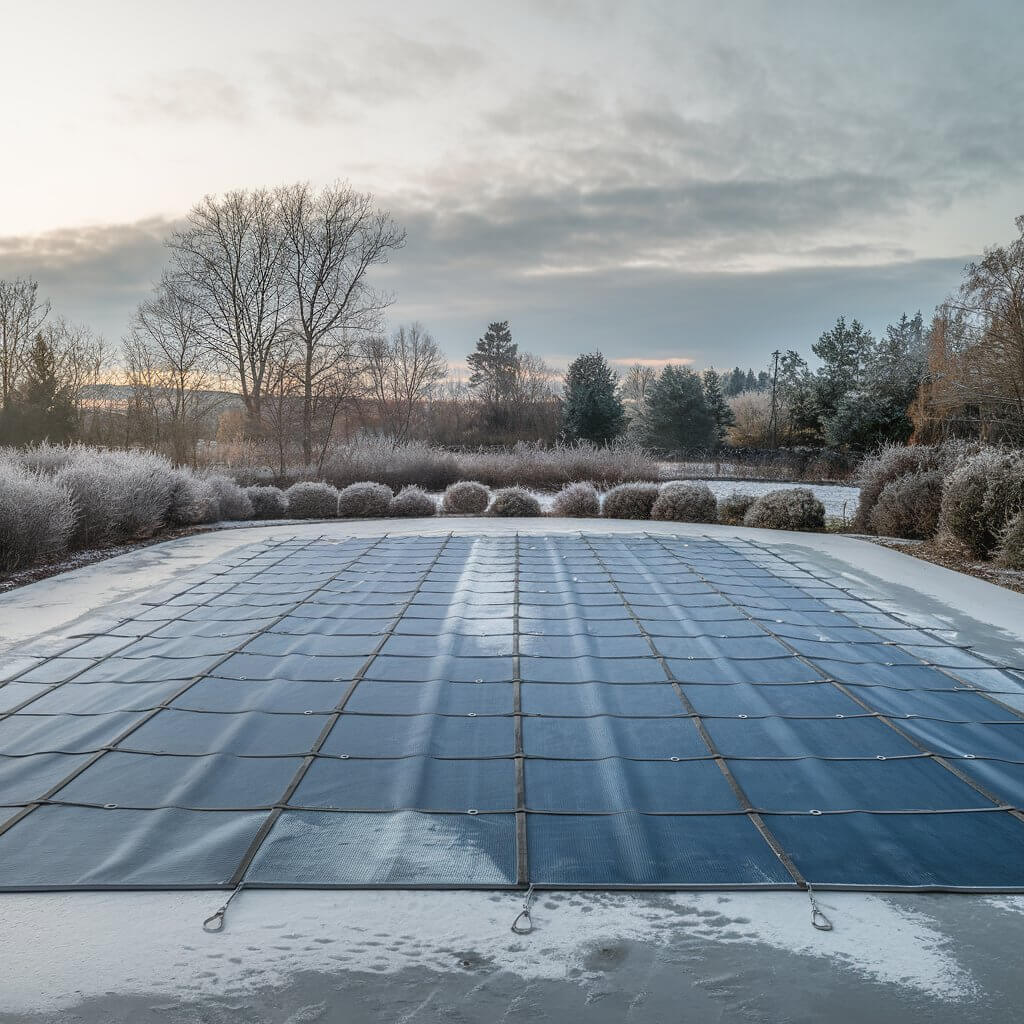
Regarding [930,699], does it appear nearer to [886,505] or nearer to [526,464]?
[886,505]

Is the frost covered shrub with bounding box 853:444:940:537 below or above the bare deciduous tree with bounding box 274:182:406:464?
below

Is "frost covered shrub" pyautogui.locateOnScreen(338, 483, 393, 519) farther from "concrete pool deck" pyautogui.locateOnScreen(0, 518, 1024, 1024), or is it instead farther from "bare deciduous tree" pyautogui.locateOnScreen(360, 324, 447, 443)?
"bare deciduous tree" pyautogui.locateOnScreen(360, 324, 447, 443)

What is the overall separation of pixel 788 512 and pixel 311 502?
563 centimetres

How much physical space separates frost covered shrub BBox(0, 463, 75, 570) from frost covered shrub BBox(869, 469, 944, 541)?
7.70 m

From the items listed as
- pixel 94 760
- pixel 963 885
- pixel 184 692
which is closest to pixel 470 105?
pixel 184 692

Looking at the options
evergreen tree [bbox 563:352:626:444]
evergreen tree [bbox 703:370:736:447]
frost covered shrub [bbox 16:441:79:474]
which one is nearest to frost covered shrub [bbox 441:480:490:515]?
frost covered shrub [bbox 16:441:79:474]

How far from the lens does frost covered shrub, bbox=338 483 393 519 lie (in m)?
9.61

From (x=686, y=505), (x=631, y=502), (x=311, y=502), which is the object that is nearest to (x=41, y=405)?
(x=311, y=502)

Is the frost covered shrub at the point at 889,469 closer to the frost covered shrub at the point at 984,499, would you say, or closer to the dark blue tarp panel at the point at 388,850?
the frost covered shrub at the point at 984,499

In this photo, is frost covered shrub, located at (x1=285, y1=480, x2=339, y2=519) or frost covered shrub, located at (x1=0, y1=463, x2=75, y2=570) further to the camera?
frost covered shrub, located at (x1=285, y1=480, x2=339, y2=519)

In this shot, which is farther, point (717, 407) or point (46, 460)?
point (717, 407)

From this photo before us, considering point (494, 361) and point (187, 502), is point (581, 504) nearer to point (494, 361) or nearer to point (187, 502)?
point (187, 502)

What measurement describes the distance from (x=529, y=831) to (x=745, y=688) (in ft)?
4.76

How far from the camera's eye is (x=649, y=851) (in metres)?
1.96
